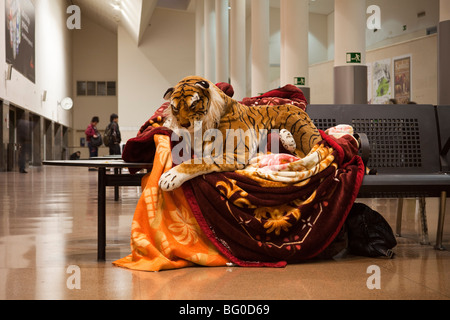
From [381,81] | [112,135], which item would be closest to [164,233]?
[112,135]

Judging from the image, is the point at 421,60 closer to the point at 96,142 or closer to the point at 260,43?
the point at 260,43

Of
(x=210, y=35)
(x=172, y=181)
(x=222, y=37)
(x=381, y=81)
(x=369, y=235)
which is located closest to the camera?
(x=172, y=181)

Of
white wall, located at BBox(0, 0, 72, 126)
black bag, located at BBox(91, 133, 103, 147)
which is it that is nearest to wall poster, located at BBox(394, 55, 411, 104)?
black bag, located at BBox(91, 133, 103, 147)

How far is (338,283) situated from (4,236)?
261 cm

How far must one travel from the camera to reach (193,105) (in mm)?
3131

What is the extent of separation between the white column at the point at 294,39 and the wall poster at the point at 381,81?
637 centimetres

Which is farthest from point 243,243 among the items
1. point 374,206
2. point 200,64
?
point 200,64

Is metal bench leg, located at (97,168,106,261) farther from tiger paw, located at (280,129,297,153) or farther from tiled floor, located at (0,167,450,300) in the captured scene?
tiger paw, located at (280,129,297,153)

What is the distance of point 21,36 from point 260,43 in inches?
341

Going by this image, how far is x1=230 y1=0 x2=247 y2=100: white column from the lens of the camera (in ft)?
48.1

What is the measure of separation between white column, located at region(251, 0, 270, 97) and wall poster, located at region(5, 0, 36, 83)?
23.4 feet

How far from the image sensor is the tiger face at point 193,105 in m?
3.14

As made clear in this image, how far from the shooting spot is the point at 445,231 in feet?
14.1

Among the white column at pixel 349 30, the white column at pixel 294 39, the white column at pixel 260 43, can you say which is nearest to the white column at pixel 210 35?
the white column at pixel 260 43
